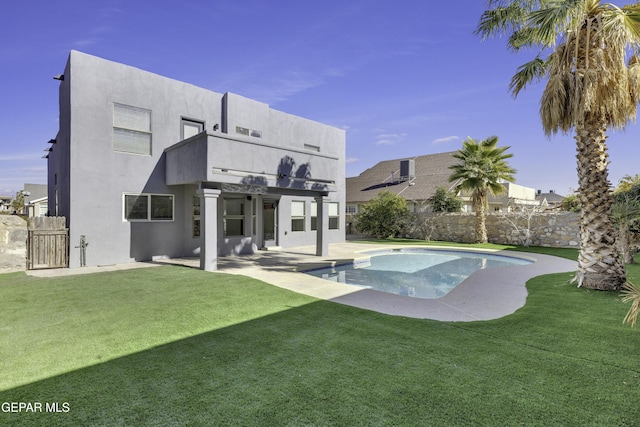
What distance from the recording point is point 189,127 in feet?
47.4

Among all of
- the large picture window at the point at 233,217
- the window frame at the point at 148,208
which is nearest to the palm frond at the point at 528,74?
the large picture window at the point at 233,217

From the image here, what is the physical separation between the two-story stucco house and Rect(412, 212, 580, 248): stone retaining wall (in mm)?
12073

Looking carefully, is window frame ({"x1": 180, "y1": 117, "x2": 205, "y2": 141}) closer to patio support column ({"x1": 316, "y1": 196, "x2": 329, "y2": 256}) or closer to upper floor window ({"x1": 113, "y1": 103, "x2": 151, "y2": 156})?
upper floor window ({"x1": 113, "y1": 103, "x2": 151, "y2": 156})

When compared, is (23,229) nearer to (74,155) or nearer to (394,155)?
(74,155)

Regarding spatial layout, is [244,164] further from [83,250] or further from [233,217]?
[83,250]

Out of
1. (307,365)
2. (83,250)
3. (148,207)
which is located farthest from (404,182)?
(307,365)

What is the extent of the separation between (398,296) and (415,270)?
6.03 metres

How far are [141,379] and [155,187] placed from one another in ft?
36.5

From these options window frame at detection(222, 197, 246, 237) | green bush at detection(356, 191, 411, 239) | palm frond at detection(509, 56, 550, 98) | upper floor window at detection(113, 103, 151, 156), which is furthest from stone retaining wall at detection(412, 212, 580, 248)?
upper floor window at detection(113, 103, 151, 156)

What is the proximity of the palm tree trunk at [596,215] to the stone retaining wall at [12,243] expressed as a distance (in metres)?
17.1

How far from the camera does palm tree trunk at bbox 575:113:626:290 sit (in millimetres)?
8273

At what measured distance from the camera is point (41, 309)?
655cm

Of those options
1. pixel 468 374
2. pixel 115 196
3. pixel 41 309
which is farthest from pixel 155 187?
pixel 468 374

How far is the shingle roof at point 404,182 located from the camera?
29203 mm
